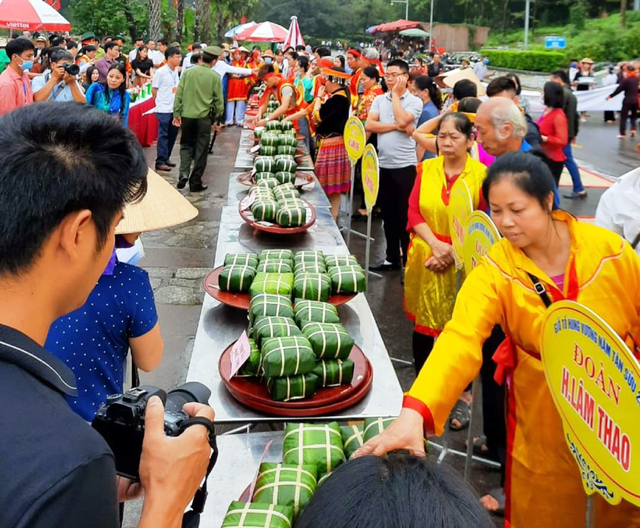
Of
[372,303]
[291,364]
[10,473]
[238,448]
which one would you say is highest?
[10,473]

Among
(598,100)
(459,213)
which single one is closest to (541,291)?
(459,213)

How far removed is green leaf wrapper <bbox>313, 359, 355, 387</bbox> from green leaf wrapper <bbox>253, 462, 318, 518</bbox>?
20.3 inches

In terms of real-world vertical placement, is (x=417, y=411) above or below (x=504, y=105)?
below

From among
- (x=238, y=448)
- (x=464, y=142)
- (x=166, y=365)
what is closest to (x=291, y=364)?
(x=238, y=448)

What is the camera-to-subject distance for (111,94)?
8.41 meters

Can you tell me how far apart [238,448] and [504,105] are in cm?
224

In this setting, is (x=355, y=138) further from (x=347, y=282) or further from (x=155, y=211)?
(x=155, y=211)

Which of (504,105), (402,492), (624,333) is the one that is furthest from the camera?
(504,105)

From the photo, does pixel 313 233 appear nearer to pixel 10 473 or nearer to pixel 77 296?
pixel 77 296

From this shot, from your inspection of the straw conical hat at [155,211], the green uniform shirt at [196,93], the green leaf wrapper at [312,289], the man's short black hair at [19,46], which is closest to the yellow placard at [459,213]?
the green leaf wrapper at [312,289]

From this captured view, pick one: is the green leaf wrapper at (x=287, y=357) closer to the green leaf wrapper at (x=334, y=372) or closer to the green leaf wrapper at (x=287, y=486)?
the green leaf wrapper at (x=334, y=372)

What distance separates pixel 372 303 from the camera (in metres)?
5.45

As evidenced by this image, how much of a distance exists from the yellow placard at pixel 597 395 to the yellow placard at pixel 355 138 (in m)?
3.77

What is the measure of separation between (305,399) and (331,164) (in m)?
4.92
